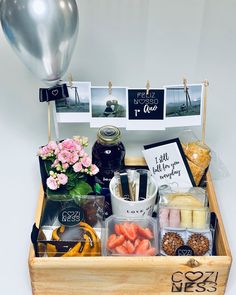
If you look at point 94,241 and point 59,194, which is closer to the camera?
point 94,241

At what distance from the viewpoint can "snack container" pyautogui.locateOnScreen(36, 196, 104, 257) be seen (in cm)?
96

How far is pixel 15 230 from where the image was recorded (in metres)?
1.12

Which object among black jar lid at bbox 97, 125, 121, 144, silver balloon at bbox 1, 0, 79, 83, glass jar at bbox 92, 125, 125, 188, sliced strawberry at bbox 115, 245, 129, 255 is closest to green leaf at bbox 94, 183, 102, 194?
glass jar at bbox 92, 125, 125, 188

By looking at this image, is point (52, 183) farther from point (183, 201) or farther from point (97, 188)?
point (183, 201)

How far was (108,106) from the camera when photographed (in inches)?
46.2

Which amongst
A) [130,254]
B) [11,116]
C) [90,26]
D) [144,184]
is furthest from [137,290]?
[90,26]

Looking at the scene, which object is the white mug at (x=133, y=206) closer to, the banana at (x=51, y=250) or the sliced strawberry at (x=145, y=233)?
the sliced strawberry at (x=145, y=233)

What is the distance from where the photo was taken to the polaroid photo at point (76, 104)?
1156 millimetres

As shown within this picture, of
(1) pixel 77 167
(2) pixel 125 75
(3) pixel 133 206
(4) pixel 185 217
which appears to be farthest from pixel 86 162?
(2) pixel 125 75

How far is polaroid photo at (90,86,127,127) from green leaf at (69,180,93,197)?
0.55 ft

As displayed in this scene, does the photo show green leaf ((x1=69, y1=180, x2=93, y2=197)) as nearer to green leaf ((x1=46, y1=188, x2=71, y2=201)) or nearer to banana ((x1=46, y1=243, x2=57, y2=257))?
green leaf ((x1=46, y1=188, x2=71, y2=201))

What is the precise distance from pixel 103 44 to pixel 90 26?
16cm

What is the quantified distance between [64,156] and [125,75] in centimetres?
60

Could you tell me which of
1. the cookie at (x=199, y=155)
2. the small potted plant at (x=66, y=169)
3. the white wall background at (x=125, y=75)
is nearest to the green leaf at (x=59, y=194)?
the small potted plant at (x=66, y=169)
